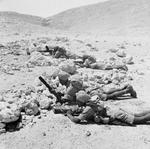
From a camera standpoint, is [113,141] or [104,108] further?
[104,108]

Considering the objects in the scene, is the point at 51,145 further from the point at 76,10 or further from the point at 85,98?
the point at 76,10

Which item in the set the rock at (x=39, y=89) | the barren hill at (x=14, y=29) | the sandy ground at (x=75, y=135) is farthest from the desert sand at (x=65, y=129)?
the barren hill at (x=14, y=29)

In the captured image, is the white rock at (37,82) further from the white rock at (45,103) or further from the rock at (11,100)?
the white rock at (45,103)

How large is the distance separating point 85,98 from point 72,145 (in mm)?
1165

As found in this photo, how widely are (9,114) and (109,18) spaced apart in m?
25.3

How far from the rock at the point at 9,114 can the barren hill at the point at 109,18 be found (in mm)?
16853

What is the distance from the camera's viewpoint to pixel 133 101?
8.41 metres

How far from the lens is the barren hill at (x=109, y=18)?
26328 millimetres

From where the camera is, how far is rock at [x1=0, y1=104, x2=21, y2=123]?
6.93m

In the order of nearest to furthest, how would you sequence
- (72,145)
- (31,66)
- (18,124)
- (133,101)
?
(72,145) → (18,124) → (133,101) → (31,66)

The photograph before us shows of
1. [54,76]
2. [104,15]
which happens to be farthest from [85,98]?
[104,15]

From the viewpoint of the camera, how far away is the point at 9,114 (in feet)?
23.0

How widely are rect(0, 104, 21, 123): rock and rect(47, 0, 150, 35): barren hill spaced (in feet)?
55.3

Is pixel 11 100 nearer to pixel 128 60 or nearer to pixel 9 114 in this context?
pixel 9 114
